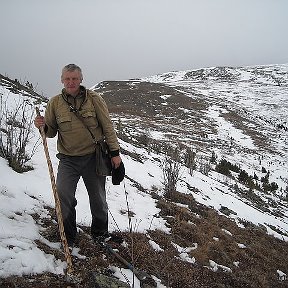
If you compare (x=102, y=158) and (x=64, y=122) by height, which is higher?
(x=64, y=122)

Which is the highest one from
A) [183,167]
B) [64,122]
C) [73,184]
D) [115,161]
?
[64,122]

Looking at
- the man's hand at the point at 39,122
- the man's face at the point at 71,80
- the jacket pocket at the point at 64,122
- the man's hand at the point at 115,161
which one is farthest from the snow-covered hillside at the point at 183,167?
the man's face at the point at 71,80

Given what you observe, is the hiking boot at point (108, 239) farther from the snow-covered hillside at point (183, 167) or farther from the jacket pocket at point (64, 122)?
the jacket pocket at point (64, 122)

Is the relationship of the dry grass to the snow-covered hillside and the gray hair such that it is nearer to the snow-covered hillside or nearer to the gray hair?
the snow-covered hillside

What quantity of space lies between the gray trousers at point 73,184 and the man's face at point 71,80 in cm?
77

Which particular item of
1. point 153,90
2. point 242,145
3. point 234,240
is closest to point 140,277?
point 234,240

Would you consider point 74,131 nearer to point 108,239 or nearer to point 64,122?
point 64,122

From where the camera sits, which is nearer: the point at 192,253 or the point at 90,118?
the point at 90,118

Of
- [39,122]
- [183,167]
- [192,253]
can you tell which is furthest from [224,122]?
[39,122]

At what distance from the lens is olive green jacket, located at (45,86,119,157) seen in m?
3.60

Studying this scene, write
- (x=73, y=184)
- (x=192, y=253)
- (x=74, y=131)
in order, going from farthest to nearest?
(x=192, y=253), (x=73, y=184), (x=74, y=131)

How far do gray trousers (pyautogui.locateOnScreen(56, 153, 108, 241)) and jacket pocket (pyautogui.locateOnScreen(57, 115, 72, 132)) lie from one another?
1.15ft

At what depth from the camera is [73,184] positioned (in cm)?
380

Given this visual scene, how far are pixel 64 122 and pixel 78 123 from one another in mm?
151
